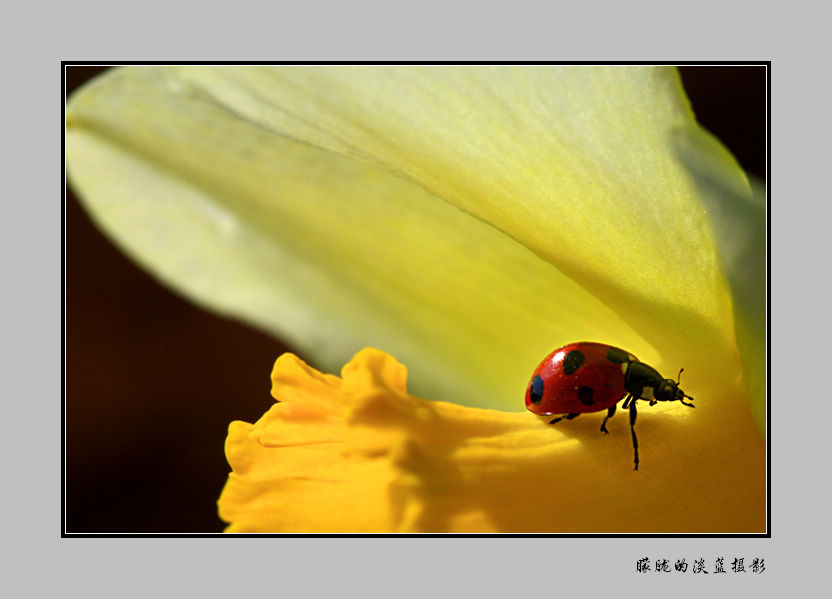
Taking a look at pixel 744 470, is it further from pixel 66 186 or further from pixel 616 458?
pixel 66 186

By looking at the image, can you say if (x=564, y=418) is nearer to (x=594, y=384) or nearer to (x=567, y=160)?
(x=594, y=384)

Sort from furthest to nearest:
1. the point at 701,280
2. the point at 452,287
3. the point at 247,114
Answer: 1. the point at 452,287
2. the point at 247,114
3. the point at 701,280

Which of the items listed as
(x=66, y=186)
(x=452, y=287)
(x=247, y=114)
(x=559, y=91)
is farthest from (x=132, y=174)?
(x=559, y=91)

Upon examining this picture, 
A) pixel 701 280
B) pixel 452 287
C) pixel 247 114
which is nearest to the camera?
pixel 701 280

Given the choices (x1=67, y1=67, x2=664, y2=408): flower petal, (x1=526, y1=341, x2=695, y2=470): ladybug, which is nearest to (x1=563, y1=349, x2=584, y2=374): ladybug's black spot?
(x1=526, y1=341, x2=695, y2=470): ladybug

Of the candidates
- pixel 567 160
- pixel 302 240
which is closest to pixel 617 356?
pixel 567 160

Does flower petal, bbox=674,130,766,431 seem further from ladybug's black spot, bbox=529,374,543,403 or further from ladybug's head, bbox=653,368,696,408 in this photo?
ladybug's black spot, bbox=529,374,543,403
